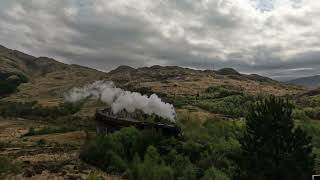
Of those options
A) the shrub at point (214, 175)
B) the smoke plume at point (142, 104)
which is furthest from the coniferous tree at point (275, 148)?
the smoke plume at point (142, 104)

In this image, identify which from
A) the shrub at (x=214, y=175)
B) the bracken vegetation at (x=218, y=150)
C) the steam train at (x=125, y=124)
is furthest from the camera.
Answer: the steam train at (x=125, y=124)

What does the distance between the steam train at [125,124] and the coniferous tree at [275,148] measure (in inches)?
821

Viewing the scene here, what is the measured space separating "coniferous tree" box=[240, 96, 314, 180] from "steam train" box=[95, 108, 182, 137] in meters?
20.8

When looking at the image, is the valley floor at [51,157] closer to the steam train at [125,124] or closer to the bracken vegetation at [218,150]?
the bracken vegetation at [218,150]

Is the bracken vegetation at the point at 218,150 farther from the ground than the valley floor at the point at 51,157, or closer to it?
farther from the ground

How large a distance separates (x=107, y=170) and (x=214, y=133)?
1712 cm

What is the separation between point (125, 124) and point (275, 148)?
3557 centimetres

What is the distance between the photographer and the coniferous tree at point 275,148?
40500 millimetres

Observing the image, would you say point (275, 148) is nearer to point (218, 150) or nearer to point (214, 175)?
point (214, 175)

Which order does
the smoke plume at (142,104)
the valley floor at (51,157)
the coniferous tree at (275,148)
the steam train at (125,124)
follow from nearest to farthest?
the coniferous tree at (275,148), the valley floor at (51,157), the steam train at (125,124), the smoke plume at (142,104)

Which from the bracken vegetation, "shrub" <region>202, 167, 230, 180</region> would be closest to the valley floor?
the bracken vegetation

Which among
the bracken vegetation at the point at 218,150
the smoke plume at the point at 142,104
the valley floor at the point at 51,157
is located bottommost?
the valley floor at the point at 51,157

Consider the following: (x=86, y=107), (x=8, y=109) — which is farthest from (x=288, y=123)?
(x=8, y=109)

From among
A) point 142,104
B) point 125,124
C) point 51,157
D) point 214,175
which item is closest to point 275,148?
point 214,175
